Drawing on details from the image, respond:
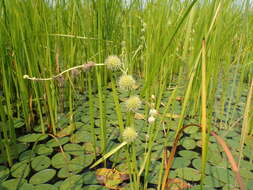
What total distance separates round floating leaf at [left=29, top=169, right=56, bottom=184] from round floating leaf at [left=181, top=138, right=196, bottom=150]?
0.77 meters

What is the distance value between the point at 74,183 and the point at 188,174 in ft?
1.85

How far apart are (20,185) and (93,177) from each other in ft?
1.08

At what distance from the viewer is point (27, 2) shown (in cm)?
124

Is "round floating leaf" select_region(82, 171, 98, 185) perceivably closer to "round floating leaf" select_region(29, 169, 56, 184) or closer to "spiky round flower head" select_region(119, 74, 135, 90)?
"round floating leaf" select_region(29, 169, 56, 184)

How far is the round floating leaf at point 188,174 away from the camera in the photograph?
3.51 feet

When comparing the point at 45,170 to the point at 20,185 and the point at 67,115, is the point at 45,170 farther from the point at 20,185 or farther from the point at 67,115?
the point at 67,115

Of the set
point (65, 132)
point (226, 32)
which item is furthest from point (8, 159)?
point (226, 32)

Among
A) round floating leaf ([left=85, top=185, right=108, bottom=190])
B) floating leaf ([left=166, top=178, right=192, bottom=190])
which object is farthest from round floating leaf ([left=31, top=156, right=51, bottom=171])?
floating leaf ([left=166, top=178, right=192, bottom=190])

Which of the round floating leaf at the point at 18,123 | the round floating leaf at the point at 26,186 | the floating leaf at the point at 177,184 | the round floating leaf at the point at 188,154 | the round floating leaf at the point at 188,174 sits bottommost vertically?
the floating leaf at the point at 177,184

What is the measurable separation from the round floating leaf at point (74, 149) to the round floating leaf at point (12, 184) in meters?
0.29

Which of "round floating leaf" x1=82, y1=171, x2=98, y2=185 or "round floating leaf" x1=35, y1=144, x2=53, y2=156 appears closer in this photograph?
"round floating leaf" x1=82, y1=171, x2=98, y2=185

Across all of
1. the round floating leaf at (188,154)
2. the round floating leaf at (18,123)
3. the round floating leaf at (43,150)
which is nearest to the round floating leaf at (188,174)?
the round floating leaf at (188,154)

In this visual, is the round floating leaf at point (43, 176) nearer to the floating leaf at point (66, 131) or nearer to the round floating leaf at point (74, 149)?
the round floating leaf at point (74, 149)

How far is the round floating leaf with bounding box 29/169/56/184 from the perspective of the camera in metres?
1.01
